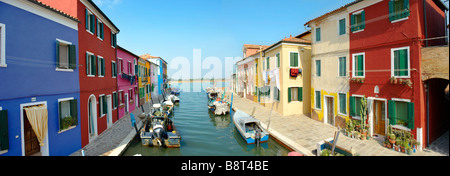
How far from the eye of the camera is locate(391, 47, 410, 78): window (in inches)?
361

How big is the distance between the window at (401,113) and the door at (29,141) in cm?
1628

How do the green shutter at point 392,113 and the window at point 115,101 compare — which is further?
the window at point 115,101

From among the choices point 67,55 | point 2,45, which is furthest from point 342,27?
point 2,45

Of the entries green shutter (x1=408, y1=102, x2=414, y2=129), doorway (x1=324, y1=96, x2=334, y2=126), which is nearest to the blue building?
doorway (x1=324, y1=96, x2=334, y2=126)

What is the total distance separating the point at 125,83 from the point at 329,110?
707 inches

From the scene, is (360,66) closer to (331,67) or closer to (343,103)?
(331,67)

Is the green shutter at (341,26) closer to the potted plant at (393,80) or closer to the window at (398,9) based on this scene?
the window at (398,9)

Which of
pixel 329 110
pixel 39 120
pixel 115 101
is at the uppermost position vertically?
pixel 115 101

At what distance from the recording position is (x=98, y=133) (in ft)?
40.0

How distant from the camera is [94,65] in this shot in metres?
11.7

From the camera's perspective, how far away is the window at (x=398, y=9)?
9.13 meters

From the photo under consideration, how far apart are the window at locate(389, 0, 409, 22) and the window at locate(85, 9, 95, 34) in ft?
52.5

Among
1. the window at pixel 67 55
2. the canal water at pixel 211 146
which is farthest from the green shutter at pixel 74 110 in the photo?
the canal water at pixel 211 146
